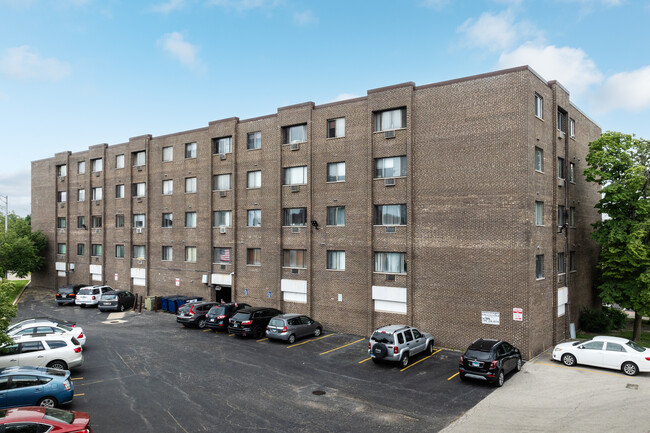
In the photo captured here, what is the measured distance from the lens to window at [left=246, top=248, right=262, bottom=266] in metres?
31.6

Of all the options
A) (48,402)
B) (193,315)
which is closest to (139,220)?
(193,315)

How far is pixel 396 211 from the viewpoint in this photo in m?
25.3

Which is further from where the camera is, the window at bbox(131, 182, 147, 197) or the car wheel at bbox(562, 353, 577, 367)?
the window at bbox(131, 182, 147, 197)

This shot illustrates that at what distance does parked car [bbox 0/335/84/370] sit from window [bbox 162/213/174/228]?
19.5 meters

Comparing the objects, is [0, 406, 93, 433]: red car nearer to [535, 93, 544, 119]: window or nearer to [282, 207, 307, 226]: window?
[282, 207, 307, 226]: window

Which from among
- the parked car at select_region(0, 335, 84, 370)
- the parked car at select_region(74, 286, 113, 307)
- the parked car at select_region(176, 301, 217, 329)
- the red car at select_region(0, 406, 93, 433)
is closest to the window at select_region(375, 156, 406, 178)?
the parked car at select_region(176, 301, 217, 329)

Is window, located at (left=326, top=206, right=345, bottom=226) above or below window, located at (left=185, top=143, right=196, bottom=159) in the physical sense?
below

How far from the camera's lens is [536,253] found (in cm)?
2205

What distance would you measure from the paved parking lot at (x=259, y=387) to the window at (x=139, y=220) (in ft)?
53.6

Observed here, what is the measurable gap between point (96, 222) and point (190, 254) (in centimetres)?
1519

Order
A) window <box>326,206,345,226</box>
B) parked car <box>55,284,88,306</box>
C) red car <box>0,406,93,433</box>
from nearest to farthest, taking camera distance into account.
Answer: red car <box>0,406,93,433</box>
window <box>326,206,345,226</box>
parked car <box>55,284,88,306</box>

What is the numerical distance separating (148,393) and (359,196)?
52.1ft

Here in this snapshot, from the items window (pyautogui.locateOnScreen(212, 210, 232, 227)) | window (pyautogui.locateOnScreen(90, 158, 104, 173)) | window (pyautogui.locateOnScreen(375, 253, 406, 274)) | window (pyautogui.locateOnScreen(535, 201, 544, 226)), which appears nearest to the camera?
window (pyautogui.locateOnScreen(535, 201, 544, 226))

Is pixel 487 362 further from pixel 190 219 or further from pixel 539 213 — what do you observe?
pixel 190 219
